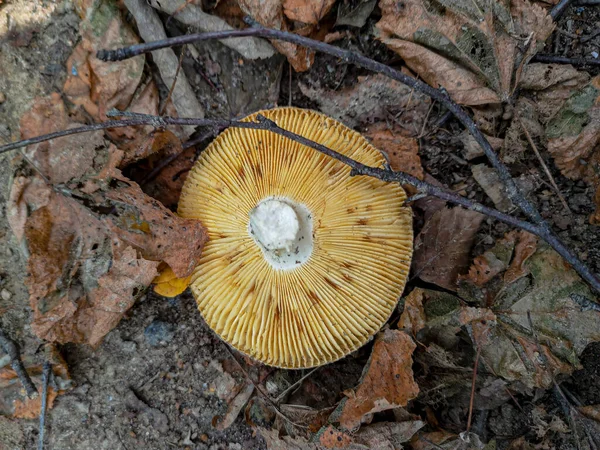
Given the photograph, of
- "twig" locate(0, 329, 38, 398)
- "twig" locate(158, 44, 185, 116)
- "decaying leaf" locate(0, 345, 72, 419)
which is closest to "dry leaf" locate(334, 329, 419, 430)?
"decaying leaf" locate(0, 345, 72, 419)

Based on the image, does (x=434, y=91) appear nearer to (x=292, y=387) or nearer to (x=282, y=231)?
(x=282, y=231)

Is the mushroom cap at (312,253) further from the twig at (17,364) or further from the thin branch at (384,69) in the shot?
the twig at (17,364)

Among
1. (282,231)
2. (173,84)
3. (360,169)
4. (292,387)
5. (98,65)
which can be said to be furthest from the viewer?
(292,387)

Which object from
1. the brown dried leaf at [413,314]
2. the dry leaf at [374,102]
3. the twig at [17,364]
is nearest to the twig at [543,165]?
the dry leaf at [374,102]

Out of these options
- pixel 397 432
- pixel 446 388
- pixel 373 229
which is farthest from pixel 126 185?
pixel 446 388

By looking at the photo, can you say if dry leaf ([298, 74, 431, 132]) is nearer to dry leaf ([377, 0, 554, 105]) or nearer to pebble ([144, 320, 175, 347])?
dry leaf ([377, 0, 554, 105])

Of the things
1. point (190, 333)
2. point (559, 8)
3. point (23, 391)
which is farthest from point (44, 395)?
point (559, 8)
